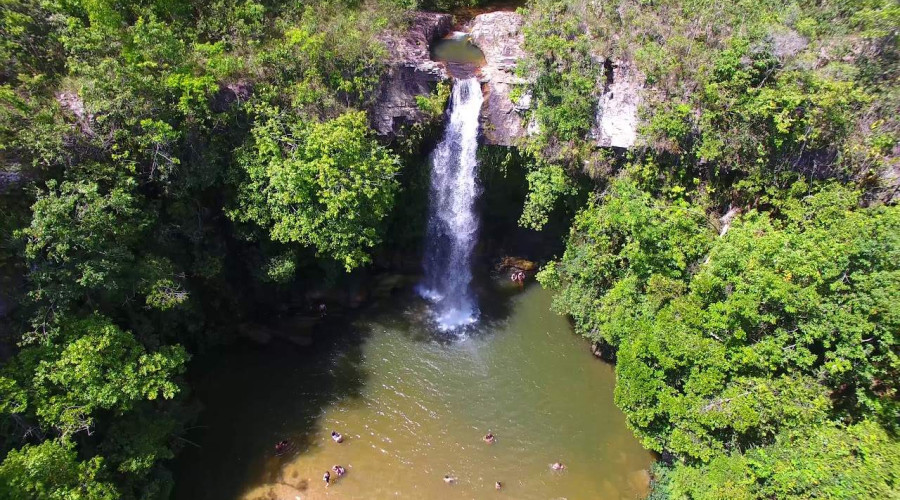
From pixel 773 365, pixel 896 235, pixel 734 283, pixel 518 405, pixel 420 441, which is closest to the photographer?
pixel 896 235

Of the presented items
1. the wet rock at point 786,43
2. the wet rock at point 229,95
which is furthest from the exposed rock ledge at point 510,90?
the wet rock at point 229,95

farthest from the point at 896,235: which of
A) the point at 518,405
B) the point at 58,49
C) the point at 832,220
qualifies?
the point at 58,49

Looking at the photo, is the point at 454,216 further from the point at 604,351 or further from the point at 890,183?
the point at 890,183

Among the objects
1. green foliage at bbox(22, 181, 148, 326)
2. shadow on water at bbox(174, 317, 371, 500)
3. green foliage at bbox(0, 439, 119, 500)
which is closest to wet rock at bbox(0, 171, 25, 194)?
green foliage at bbox(22, 181, 148, 326)

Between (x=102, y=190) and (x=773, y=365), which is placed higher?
(x=102, y=190)

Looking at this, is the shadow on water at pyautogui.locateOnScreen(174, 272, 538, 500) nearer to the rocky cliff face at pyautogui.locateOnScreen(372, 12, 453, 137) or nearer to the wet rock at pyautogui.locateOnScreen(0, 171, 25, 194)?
the rocky cliff face at pyautogui.locateOnScreen(372, 12, 453, 137)

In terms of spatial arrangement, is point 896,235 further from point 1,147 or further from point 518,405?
point 1,147

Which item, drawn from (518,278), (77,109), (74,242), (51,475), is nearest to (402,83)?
(518,278)
